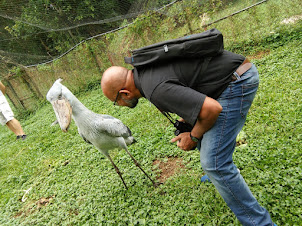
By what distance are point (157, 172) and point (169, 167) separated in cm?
20

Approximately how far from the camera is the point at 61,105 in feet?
7.91

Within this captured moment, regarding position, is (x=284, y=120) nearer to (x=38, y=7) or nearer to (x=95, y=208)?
(x=95, y=208)

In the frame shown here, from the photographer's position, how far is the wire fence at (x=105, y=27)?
6.02m

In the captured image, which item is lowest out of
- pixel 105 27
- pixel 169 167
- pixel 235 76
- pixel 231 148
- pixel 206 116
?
pixel 169 167

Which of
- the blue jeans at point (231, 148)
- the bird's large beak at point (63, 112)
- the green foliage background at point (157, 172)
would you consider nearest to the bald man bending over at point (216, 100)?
the blue jeans at point (231, 148)

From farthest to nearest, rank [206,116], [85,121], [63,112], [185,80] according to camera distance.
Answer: [85,121]
[63,112]
[185,80]
[206,116]

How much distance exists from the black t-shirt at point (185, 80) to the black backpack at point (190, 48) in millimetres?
57

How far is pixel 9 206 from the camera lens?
3.92 meters

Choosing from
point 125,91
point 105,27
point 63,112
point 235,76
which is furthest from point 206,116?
point 105,27

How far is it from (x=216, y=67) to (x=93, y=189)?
2.82 metres

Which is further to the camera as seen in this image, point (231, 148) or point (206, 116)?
point (231, 148)

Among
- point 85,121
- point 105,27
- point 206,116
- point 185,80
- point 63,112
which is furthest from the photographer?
point 105,27

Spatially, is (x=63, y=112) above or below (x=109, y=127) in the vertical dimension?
above

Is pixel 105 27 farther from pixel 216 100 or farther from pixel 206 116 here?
pixel 206 116
